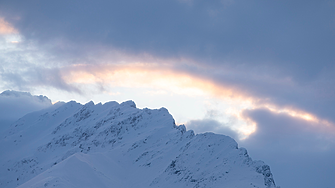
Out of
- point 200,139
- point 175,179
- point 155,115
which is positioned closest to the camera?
point 175,179

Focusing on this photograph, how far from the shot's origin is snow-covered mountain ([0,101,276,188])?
332 feet

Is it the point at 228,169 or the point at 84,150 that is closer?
the point at 228,169

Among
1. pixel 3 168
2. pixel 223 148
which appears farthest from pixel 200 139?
pixel 3 168

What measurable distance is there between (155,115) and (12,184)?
91.5 meters

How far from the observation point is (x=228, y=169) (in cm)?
10331

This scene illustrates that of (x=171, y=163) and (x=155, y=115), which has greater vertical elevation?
(x=155, y=115)

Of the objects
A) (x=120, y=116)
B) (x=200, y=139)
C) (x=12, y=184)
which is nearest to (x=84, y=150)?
(x=120, y=116)

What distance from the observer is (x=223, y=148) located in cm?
11469

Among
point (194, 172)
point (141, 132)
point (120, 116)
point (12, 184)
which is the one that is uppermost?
point (120, 116)

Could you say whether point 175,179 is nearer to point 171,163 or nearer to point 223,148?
point 171,163

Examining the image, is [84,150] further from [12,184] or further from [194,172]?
[194,172]

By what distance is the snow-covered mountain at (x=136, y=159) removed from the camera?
10106cm

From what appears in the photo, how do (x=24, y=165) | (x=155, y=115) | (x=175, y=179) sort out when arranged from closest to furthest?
(x=175, y=179), (x=155, y=115), (x=24, y=165)

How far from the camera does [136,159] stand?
133375 mm
